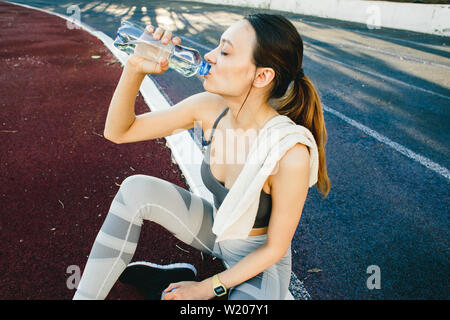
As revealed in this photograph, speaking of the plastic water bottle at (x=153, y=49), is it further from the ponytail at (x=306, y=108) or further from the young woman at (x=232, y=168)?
the ponytail at (x=306, y=108)

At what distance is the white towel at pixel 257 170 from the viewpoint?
1496 mm

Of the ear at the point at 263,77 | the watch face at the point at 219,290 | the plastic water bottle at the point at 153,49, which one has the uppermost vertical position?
the plastic water bottle at the point at 153,49

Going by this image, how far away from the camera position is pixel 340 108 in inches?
200

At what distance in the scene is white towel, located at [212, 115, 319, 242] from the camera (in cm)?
150

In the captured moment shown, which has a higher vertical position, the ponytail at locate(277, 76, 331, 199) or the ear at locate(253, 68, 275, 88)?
the ear at locate(253, 68, 275, 88)

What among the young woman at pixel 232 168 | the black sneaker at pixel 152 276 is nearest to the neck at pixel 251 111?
the young woman at pixel 232 168

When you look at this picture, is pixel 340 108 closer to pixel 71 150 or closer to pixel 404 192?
pixel 404 192

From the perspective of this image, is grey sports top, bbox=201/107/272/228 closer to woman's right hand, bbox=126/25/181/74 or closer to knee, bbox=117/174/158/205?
knee, bbox=117/174/158/205

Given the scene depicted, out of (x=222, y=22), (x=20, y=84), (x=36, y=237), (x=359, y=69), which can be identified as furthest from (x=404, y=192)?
(x=222, y=22)

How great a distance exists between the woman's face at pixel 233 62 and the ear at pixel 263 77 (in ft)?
0.09

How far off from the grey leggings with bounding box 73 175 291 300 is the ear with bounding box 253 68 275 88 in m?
0.83

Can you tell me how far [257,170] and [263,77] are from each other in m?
0.50

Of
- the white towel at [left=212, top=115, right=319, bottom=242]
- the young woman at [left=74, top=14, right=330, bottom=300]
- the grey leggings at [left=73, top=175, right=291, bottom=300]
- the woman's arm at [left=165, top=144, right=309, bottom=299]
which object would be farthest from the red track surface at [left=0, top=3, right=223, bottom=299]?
the white towel at [left=212, top=115, right=319, bottom=242]

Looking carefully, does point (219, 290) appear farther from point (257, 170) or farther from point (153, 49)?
point (153, 49)
